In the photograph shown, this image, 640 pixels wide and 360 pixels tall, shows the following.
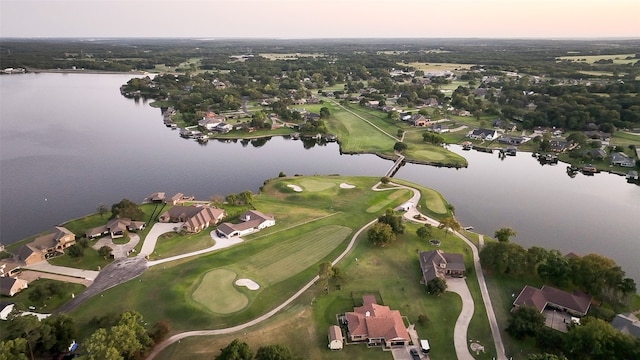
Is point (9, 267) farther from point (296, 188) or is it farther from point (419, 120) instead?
point (419, 120)

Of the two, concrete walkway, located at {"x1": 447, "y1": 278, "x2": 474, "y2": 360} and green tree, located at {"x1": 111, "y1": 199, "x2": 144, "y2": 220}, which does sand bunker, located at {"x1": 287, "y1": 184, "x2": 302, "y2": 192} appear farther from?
concrete walkway, located at {"x1": 447, "y1": 278, "x2": 474, "y2": 360}

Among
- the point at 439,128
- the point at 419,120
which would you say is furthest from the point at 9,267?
the point at 419,120

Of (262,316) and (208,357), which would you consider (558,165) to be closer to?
(262,316)

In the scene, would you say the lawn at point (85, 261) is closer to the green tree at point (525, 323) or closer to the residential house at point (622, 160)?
the green tree at point (525, 323)

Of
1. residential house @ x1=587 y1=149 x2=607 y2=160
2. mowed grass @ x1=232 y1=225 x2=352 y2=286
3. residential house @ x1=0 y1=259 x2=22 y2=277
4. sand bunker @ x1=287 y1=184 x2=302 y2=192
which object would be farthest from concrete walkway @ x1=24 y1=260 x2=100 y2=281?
residential house @ x1=587 y1=149 x2=607 y2=160

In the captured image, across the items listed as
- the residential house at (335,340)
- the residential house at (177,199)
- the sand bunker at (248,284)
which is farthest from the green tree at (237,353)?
the residential house at (177,199)

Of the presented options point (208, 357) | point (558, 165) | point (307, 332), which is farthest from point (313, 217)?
point (558, 165)
